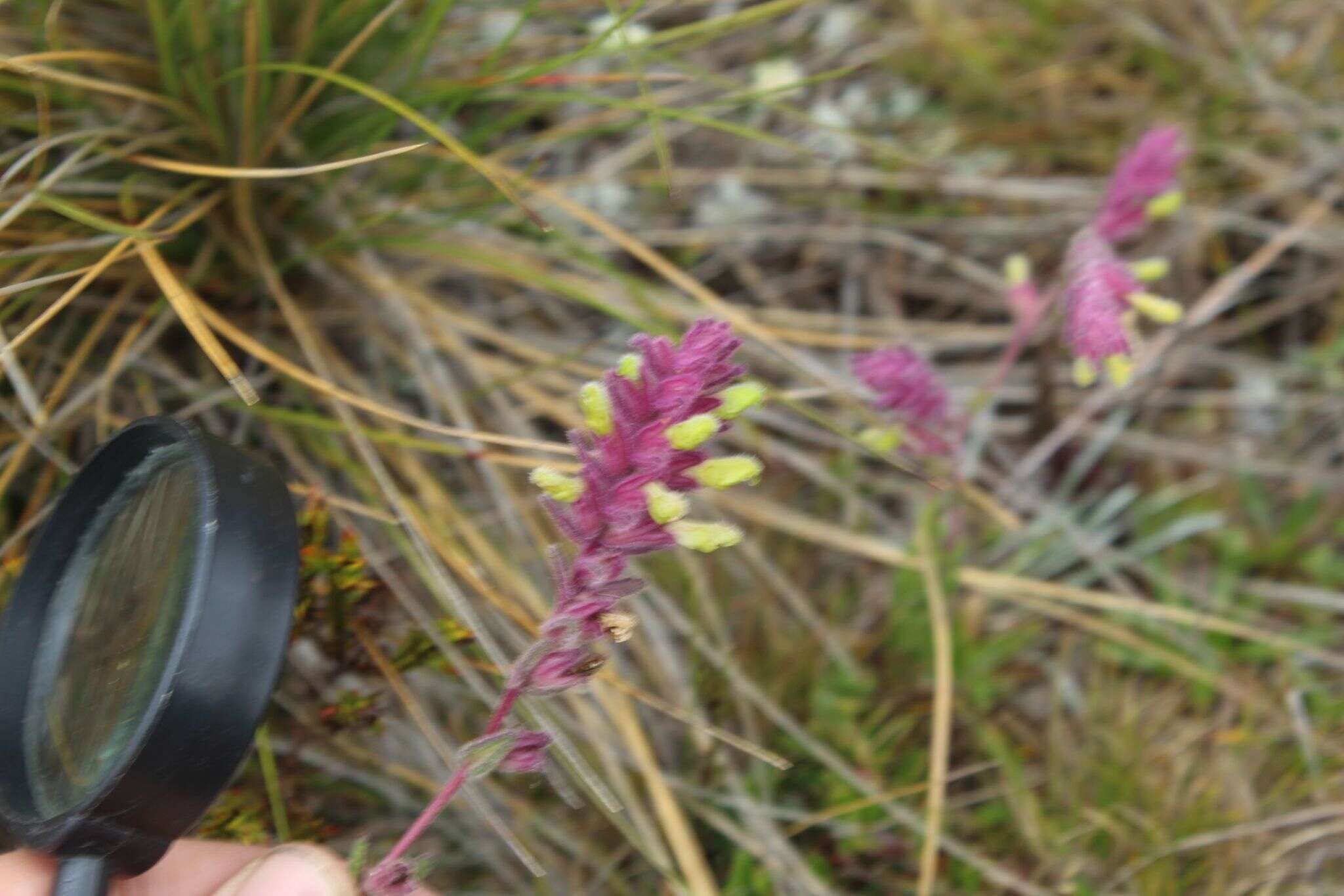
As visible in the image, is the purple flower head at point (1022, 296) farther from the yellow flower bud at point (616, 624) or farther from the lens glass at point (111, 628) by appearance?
the lens glass at point (111, 628)

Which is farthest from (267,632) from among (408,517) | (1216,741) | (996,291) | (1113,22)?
(1113,22)

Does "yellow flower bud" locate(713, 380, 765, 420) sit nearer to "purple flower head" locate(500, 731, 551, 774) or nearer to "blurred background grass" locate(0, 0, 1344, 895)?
"purple flower head" locate(500, 731, 551, 774)

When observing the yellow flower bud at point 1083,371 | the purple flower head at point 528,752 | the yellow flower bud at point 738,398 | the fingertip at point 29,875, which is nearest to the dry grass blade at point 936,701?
the yellow flower bud at point 1083,371

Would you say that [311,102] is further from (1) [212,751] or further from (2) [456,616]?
(1) [212,751]

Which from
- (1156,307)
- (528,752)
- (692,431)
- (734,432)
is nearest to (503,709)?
(528,752)

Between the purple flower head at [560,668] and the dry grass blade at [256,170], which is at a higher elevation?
the dry grass blade at [256,170]
